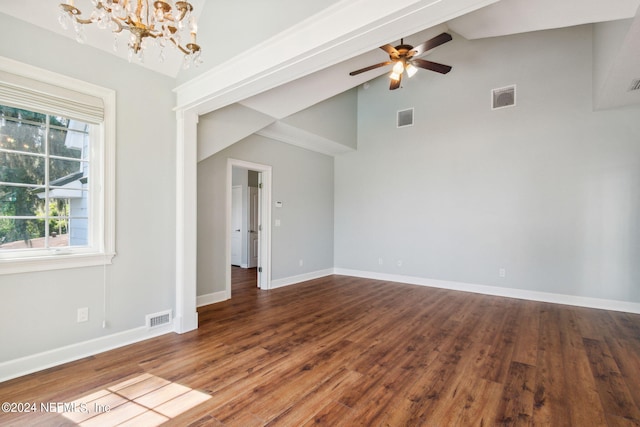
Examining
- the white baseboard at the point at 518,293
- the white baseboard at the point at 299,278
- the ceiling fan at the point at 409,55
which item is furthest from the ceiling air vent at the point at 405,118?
the white baseboard at the point at 299,278

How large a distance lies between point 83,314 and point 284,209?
3.48 m

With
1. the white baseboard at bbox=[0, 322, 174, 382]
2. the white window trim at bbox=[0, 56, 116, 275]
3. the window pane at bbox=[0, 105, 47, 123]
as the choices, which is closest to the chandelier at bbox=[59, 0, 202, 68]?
the white window trim at bbox=[0, 56, 116, 275]

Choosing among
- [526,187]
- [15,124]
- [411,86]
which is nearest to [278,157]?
[411,86]

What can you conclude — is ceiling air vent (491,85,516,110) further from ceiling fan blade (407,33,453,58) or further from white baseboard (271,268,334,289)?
white baseboard (271,268,334,289)

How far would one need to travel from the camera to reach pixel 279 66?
240 centimetres

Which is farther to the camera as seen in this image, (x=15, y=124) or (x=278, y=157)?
(x=278, y=157)

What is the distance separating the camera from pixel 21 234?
2494mm

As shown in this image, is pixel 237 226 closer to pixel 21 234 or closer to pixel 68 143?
pixel 68 143

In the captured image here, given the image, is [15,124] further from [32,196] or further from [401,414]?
[401,414]

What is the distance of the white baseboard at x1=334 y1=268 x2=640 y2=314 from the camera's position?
163 inches

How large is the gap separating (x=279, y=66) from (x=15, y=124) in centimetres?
228

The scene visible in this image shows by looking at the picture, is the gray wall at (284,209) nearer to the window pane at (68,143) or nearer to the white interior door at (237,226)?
the window pane at (68,143)

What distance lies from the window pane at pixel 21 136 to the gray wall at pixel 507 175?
5.25m

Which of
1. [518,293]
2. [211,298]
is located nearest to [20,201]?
A: [211,298]
